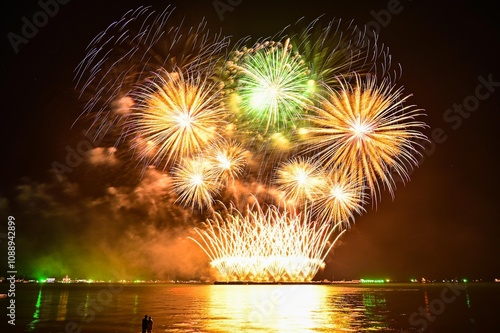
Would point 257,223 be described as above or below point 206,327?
above

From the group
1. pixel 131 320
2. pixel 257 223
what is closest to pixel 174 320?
pixel 131 320

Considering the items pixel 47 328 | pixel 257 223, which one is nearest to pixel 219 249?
pixel 257 223

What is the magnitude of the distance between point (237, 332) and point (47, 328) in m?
11.5

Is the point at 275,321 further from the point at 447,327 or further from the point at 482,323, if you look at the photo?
the point at 482,323

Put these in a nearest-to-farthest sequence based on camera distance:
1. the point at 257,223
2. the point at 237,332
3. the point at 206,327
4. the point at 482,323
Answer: the point at 237,332
the point at 206,327
the point at 482,323
the point at 257,223

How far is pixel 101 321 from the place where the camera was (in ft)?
89.1

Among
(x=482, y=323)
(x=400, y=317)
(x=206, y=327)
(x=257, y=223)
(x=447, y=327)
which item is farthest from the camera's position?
(x=257, y=223)

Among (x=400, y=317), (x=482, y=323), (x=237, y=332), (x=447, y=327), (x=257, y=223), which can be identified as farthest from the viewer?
(x=257, y=223)

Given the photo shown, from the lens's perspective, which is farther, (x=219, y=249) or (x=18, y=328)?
(x=219, y=249)

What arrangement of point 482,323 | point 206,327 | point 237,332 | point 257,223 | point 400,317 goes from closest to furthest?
point 237,332 → point 206,327 → point 482,323 → point 400,317 → point 257,223

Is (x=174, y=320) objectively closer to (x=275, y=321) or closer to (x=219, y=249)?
(x=275, y=321)

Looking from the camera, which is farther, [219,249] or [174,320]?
[219,249]

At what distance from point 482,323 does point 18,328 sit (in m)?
29.0

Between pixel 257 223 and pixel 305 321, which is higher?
pixel 257 223
